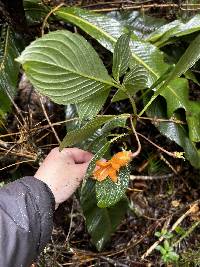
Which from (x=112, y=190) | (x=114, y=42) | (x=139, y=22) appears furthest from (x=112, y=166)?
(x=139, y=22)

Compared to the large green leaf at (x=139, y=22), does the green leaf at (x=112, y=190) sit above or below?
below

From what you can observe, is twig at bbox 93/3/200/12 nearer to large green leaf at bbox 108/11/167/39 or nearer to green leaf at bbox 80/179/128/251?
large green leaf at bbox 108/11/167/39

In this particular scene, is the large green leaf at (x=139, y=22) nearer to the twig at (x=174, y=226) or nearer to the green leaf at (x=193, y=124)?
the green leaf at (x=193, y=124)

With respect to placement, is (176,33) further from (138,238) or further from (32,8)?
(138,238)

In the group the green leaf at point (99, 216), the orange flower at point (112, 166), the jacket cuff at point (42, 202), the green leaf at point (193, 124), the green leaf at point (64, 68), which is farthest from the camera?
the green leaf at point (99, 216)

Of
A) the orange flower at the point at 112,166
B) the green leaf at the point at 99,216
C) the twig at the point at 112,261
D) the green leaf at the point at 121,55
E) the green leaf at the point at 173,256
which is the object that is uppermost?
the green leaf at the point at 121,55

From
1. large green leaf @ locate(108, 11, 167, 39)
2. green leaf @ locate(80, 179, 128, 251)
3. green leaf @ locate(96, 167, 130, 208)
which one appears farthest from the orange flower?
large green leaf @ locate(108, 11, 167, 39)

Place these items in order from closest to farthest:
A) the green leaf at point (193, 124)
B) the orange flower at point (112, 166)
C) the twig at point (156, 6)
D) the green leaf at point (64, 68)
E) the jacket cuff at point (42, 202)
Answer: the green leaf at point (64, 68) → the orange flower at point (112, 166) → the jacket cuff at point (42, 202) → the green leaf at point (193, 124) → the twig at point (156, 6)

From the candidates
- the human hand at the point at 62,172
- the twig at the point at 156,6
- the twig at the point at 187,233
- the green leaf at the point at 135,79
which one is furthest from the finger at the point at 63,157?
the twig at the point at 156,6

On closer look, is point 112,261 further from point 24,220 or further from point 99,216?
point 24,220
